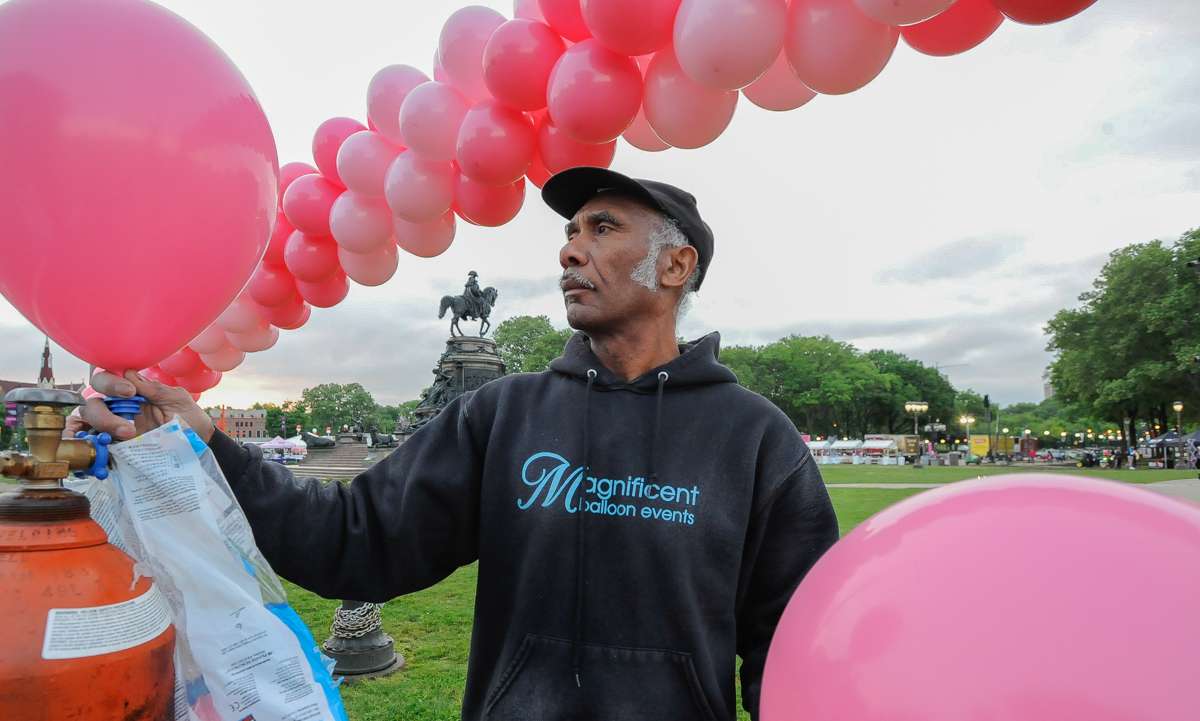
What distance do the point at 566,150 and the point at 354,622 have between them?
4485 mm

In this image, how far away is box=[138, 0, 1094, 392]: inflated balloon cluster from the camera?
2133 millimetres

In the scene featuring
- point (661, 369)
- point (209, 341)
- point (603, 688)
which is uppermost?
point (209, 341)

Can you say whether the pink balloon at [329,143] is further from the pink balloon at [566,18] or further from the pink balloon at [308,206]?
the pink balloon at [566,18]

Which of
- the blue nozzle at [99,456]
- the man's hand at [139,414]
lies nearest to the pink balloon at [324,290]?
the man's hand at [139,414]

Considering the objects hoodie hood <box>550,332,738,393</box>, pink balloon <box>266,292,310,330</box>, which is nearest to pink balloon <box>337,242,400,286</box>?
pink balloon <box>266,292,310,330</box>

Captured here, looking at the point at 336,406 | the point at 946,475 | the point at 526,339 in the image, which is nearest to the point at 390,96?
the point at 946,475

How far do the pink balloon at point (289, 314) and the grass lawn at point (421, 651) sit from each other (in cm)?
276

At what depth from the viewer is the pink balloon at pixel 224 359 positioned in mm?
3514

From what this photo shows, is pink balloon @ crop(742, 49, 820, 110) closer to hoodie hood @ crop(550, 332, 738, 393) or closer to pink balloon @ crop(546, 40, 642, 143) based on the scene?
pink balloon @ crop(546, 40, 642, 143)

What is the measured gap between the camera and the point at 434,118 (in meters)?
2.92

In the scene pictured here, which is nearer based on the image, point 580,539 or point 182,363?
point 580,539

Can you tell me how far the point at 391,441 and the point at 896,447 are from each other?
41560mm

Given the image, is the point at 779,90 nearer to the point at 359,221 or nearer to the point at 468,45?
the point at 468,45

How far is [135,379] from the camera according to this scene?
1.56 meters
